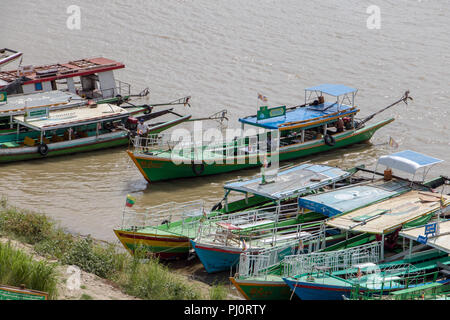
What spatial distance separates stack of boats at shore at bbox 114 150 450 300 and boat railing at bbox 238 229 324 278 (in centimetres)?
3

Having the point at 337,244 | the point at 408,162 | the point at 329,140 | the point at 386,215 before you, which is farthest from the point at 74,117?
the point at 386,215

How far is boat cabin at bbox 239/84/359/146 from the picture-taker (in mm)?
28109

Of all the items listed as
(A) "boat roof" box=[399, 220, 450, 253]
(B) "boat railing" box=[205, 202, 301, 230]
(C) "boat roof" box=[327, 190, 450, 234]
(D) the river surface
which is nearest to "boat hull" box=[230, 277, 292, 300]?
(C) "boat roof" box=[327, 190, 450, 234]

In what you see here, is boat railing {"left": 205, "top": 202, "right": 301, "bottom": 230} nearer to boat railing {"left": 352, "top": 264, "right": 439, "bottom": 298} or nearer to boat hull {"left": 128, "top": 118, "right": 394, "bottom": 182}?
boat railing {"left": 352, "top": 264, "right": 439, "bottom": 298}

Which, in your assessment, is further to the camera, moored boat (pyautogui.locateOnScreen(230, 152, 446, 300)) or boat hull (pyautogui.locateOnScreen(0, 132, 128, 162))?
boat hull (pyautogui.locateOnScreen(0, 132, 128, 162))

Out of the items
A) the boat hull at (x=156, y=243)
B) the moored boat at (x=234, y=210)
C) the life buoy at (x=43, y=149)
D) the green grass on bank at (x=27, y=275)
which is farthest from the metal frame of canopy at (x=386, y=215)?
the life buoy at (x=43, y=149)

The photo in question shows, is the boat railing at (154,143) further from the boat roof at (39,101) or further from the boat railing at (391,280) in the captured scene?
the boat railing at (391,280)

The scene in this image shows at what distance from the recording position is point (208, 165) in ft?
89.0

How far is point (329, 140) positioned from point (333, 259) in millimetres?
11670

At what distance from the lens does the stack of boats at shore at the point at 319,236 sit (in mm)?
17656

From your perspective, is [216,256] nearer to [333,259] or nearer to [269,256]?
[269,256]

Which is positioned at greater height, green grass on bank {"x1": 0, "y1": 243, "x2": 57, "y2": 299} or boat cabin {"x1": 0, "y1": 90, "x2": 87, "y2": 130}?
boat cabin {"x1": 0, "y1": 90, "x2": 87, "y2": 130}

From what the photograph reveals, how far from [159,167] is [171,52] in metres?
15.6

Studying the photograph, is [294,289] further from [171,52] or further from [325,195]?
[171,52]
